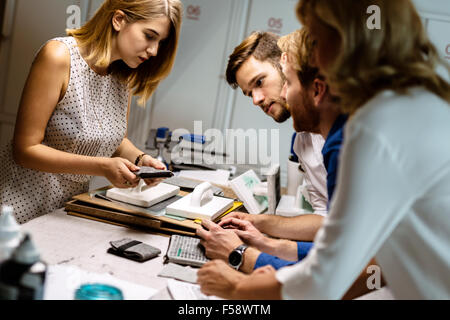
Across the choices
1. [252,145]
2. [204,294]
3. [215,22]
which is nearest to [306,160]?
[204,294]

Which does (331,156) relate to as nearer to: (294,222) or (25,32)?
(294,222)

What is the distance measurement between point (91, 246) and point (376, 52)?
3.09 feet

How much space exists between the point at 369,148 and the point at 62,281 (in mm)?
739

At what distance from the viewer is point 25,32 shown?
3434 millimetres

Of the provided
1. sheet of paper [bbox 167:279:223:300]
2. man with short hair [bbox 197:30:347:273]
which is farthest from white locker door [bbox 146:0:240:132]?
sheet of paper [bbox 167:279:223:300]

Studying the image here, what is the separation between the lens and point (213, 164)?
2.91 m

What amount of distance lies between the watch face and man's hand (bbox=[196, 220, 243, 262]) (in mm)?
18

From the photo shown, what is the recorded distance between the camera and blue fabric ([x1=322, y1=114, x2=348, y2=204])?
116cm

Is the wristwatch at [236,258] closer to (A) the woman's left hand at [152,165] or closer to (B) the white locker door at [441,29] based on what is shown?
(A) the woman's left hand at [152,165]

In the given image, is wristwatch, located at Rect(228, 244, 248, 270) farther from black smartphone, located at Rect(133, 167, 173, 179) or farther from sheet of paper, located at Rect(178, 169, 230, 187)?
sheet of paper, located at Rect(178, 169, 230, 187)

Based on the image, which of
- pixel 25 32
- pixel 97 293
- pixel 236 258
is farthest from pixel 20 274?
pixel 25 32

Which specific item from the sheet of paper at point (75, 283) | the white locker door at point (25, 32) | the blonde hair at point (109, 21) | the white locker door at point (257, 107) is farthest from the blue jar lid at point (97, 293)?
the white locker door at point (25, 32)

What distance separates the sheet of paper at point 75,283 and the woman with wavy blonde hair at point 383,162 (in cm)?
28
